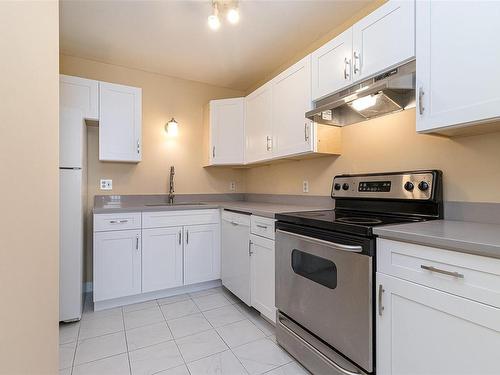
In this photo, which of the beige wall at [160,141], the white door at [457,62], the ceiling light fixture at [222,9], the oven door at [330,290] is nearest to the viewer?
the white door at [457,62]

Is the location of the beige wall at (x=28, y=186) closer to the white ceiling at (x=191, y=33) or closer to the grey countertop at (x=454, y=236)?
the grey countertop at (x=454, y=236)

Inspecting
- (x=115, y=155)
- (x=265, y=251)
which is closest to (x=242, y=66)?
(x=115, y=155)

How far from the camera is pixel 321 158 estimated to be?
2.35m

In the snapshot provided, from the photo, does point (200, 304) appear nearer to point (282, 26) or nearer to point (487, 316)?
point (487, 316)

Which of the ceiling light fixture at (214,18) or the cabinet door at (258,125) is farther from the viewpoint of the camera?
the cabinet door at (258,125)

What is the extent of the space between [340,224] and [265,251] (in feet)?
2.67

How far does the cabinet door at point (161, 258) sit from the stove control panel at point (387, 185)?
160cm

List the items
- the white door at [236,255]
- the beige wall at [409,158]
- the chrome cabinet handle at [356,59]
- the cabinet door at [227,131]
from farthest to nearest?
1. the cabinet door at [227,131]
2. the white door at [236,255]
3. the chrome cabinet handle at [356,59]
4. the beige wall at [409,158]

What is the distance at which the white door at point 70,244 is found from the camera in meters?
2.03

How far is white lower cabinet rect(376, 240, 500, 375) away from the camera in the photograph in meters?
0.87

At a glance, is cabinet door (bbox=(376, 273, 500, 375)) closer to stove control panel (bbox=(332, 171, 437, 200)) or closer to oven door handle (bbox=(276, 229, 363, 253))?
oven door handle (bbox=(276, 229, 363, 253))

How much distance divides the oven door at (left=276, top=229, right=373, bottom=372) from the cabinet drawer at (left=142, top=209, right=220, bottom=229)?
114cm

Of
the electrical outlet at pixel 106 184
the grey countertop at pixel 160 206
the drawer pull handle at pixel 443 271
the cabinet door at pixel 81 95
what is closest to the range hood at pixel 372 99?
the grey countertop at pixel 160 206

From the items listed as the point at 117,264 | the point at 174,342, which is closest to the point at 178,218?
the point at 117,264
